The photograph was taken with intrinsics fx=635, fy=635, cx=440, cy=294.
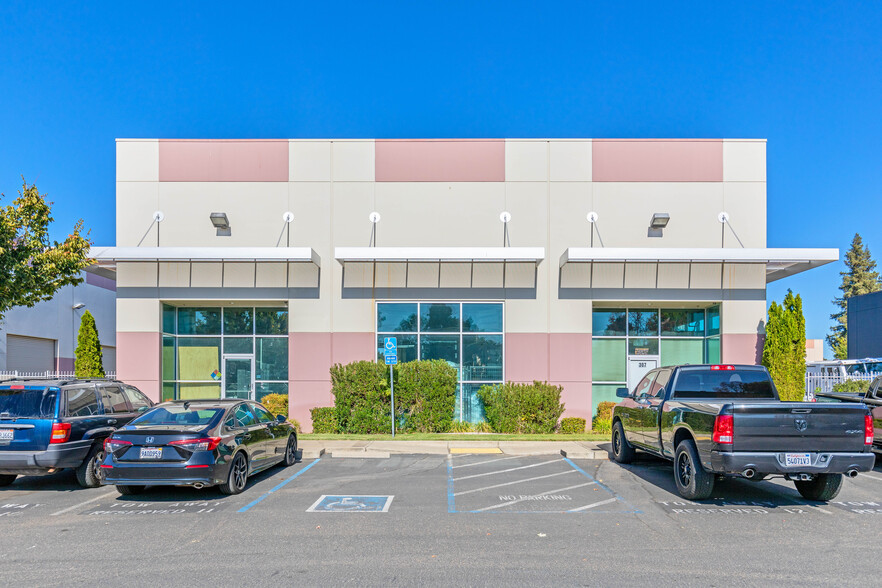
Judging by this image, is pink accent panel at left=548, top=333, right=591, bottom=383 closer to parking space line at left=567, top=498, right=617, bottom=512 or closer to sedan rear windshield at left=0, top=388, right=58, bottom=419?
parking space line at left=567, top=498, right=617, bottom=512

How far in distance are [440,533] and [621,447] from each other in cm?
618

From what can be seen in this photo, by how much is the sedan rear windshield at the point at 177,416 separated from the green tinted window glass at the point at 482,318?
9979 millimetres

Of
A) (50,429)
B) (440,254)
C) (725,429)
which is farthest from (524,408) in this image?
(50,429)

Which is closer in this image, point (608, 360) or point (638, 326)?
point (608, 360)

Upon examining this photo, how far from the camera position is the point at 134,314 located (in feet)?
61.1

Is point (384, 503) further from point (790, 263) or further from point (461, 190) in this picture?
point (790, 263)

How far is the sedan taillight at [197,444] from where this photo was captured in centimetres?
877

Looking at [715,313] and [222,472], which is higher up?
[715,313]

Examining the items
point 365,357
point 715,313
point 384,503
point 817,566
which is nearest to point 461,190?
point 365,357

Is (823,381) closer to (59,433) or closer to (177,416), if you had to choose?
(177,416)

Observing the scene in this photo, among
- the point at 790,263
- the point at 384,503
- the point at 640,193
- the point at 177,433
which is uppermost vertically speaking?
the point at 640,193

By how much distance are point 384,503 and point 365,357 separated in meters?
9.63

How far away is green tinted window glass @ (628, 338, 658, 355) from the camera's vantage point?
19375mm

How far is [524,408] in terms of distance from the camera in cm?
1788
